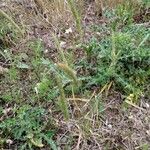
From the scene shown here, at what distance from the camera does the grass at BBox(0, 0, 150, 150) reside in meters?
2.05

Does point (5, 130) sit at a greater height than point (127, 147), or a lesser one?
greater

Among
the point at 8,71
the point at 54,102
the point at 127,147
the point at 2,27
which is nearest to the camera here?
the point at 127,147

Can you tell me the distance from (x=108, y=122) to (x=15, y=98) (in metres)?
0.52

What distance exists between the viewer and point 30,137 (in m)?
2.01

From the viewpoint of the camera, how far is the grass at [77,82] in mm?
2051

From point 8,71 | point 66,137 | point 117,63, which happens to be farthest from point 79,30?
point 66,137

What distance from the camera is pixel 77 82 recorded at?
2018 mm

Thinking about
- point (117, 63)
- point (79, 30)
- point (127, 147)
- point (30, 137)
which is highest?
point (79, 30)

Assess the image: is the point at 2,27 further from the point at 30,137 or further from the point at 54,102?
the point at 30,137

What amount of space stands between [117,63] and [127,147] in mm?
505

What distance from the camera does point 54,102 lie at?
86.9 inches

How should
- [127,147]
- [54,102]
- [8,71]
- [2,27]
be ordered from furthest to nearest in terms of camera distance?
[2,27]
[8,71]
[54,102]
[127,147]

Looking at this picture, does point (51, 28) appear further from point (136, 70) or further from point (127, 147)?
point (127, 147)

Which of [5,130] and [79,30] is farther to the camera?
[79,30]
